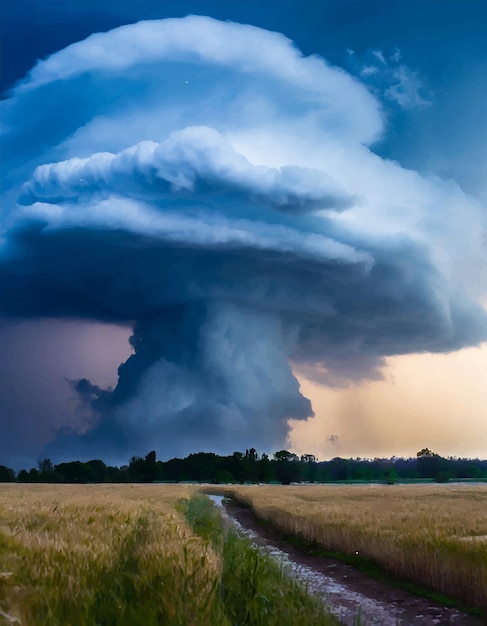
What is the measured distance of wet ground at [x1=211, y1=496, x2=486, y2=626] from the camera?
12.5m

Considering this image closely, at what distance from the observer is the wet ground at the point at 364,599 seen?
12488mm

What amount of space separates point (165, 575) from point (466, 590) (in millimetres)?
9479

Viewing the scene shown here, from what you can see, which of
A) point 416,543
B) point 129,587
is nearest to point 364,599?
point 416,543

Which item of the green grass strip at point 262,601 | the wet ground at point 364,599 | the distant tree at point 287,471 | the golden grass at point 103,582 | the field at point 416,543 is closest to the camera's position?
the golden grass at point 103,582

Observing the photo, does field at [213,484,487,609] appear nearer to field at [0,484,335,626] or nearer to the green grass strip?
the green grass strip

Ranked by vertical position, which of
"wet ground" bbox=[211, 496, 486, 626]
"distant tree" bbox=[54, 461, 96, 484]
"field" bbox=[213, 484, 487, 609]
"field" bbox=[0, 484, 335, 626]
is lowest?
"distant tree" bbox=[54, 461, 96, 484]

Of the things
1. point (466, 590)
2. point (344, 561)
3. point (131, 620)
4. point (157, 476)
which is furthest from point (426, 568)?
point (157, 476)

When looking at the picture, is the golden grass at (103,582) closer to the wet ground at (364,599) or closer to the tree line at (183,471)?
the wet ground at (364,599)

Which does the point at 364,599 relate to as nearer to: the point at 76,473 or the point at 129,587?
the point at 129,587

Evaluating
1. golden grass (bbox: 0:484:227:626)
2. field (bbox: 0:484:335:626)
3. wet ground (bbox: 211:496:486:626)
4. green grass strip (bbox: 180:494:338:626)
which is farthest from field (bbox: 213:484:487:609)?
golden grass (bbox: 0:484:227:626)

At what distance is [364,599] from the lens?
14781mm

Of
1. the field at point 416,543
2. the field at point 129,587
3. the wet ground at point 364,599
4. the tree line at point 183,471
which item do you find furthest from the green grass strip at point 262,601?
the tree line at point 183,471

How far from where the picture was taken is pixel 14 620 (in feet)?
15.6

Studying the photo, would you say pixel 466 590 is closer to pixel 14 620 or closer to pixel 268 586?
pixel 268 586
